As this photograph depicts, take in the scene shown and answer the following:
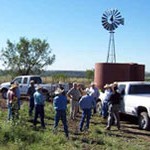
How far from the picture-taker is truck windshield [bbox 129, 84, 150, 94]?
1792 centimetres

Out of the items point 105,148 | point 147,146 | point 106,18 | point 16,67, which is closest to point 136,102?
point 147,146

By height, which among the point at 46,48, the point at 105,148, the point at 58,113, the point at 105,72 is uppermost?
the point at 46,48

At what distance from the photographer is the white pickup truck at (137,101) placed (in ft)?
53.4

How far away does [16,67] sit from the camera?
168 ft

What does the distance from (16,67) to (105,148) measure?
1580 inches

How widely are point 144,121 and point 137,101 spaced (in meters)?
0.84

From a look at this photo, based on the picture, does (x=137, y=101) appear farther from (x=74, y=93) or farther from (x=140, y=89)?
(x=74, y=93)

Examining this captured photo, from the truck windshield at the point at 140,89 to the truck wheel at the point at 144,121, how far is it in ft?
4.93

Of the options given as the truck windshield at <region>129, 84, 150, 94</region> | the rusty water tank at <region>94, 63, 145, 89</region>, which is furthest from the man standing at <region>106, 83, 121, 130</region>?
the rusty water tank at <region>94, 63, 145, 89</region>

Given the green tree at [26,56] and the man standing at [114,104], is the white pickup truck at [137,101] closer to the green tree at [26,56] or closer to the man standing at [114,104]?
the man standing at [114,104]

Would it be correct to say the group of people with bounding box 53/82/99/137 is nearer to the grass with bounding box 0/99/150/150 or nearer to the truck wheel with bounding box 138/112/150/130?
the grass with bounding box 0/99/150/150

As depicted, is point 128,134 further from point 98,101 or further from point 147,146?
point 98,101

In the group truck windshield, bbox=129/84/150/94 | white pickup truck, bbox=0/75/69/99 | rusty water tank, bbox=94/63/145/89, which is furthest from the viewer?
white pickup truck, bbox=0/75/69/99

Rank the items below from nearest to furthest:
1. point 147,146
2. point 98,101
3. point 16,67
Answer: point 147,146 → point 98,101 → point 16,67
